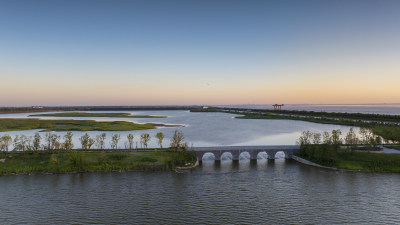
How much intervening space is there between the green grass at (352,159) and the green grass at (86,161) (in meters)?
25.6

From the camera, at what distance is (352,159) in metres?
52.2

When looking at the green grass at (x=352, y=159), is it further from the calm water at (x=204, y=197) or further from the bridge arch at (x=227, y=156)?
the bridge arch at (x=227, y=156)

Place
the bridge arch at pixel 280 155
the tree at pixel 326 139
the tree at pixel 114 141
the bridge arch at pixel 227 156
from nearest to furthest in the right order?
the tree at pixel 326 139 < the bridge arch at pixel 227 156 < the bridge arch at pixel 280 155 < the tree at pixel 114 141

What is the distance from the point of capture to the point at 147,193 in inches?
1470

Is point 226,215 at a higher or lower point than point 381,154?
lower

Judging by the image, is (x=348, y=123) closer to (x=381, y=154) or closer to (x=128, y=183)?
(x=381, y=154)

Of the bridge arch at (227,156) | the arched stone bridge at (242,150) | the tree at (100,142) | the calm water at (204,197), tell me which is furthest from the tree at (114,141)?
the bridge arch at (227,156)

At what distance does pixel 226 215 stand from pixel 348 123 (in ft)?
395

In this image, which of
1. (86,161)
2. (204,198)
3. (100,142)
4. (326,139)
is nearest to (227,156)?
(326,139)

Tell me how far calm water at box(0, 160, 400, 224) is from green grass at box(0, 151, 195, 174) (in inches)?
88.3

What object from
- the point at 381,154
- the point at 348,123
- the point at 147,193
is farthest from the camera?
the point at 348,123

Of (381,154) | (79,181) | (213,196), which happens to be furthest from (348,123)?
(79,181)

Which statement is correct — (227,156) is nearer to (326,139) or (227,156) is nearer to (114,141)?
(326,139)

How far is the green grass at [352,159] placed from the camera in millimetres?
48531
